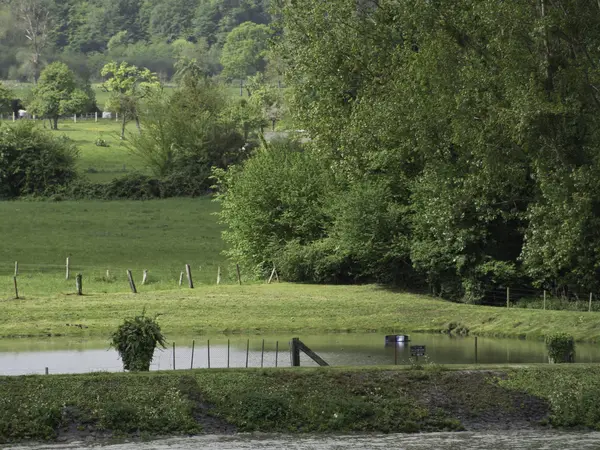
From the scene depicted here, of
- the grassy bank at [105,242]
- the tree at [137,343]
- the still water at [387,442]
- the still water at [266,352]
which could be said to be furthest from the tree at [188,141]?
the still water at [387,442]

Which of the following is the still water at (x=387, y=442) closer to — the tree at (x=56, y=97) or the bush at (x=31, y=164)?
the bush at (x=31, y=164)

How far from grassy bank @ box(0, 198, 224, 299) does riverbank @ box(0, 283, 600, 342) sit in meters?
4.13

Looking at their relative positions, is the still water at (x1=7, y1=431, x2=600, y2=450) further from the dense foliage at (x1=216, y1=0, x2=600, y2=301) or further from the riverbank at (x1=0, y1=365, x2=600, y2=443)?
the dense foliage at (x1=216, y1=0, x2=600, y2=301)

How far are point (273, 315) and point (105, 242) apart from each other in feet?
97.3

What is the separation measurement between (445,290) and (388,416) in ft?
82.2

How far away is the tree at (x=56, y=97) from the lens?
490ft

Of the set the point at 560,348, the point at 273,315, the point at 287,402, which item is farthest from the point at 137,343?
the point at 273,315

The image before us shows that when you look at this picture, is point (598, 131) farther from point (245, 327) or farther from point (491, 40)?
point (245, 327)

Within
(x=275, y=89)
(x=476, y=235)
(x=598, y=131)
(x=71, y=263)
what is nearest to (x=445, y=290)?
(x=476, y=235)

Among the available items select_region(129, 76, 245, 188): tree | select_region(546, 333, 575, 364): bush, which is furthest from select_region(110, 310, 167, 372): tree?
select_region(129, 76, 245, 188): tree

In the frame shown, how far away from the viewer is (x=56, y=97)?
151250 mm

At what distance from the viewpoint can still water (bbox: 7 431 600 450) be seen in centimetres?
2125

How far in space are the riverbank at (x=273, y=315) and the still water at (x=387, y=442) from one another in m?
15.2

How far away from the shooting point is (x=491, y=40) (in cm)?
3891
